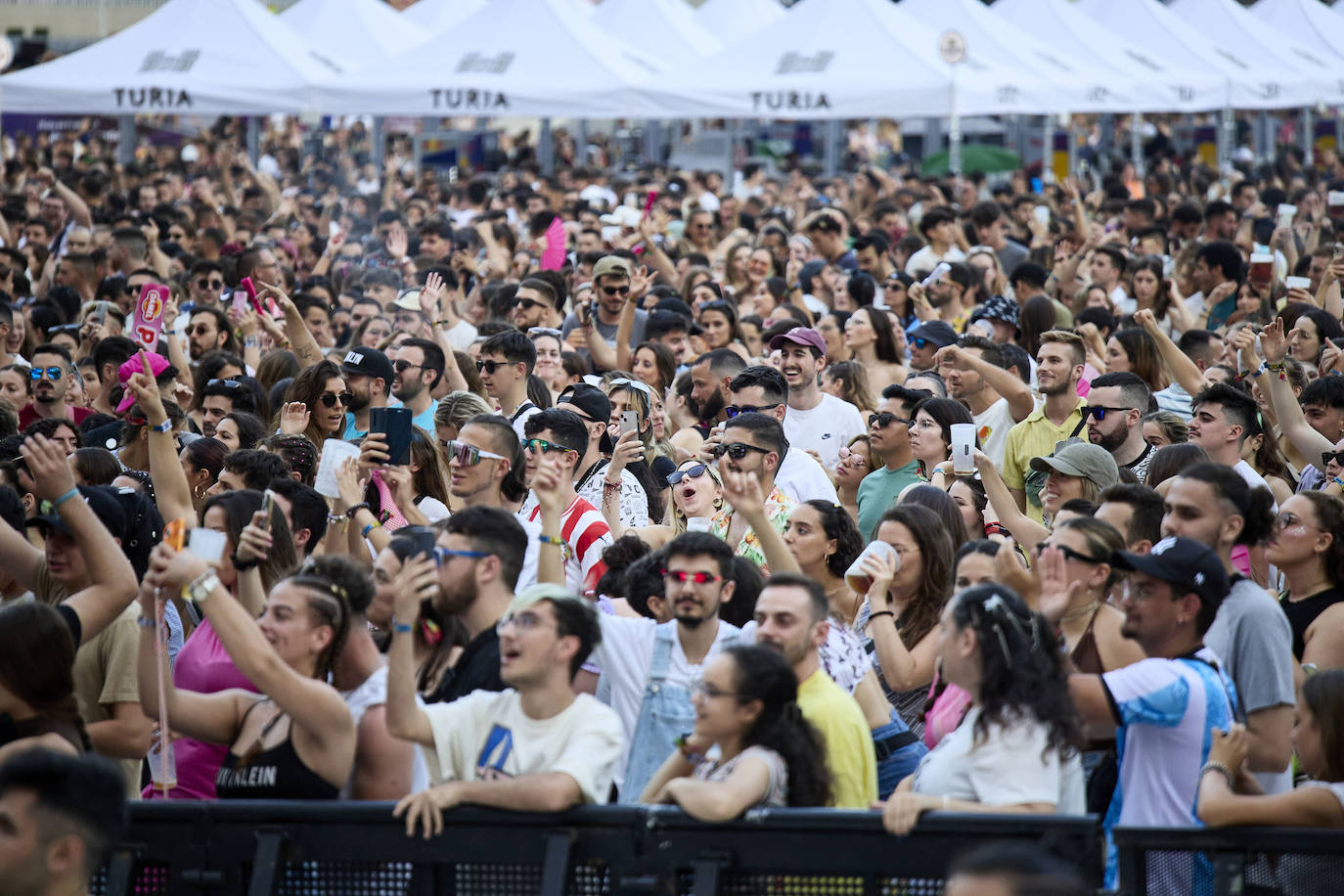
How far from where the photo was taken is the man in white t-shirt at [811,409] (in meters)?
8.23

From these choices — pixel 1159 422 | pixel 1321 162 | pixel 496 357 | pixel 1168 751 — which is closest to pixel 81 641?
pixel 1168 751

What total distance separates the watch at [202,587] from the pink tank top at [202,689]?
1.44 feet

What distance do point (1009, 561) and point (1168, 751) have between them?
763 millimetres

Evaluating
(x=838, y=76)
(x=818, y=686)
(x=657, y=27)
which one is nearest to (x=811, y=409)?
(x=818, y=686)

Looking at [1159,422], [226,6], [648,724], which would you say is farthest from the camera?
[226,6]

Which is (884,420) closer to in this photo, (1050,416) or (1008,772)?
(1050,416)

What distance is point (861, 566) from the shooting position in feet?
16.1

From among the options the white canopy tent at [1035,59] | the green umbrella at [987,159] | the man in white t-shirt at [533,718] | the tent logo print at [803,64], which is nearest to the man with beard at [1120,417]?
the man in white t-shirt at [533,718]

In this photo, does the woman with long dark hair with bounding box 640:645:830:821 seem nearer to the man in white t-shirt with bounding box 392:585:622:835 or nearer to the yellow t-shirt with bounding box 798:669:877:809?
the yellow t-shirt with bounding box 798:669:877:809

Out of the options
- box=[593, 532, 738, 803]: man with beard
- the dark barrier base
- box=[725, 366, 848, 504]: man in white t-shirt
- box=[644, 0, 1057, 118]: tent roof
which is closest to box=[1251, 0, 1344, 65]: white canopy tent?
box=[644, 0, 1057, 118]: tent roof

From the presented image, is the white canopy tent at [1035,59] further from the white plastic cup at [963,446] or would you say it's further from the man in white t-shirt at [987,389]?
the white plastic cup at [963,446]

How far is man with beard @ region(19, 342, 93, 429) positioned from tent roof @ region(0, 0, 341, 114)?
9.64 metres

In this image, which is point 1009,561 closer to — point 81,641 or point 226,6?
point 81,641

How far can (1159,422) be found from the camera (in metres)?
7.26
